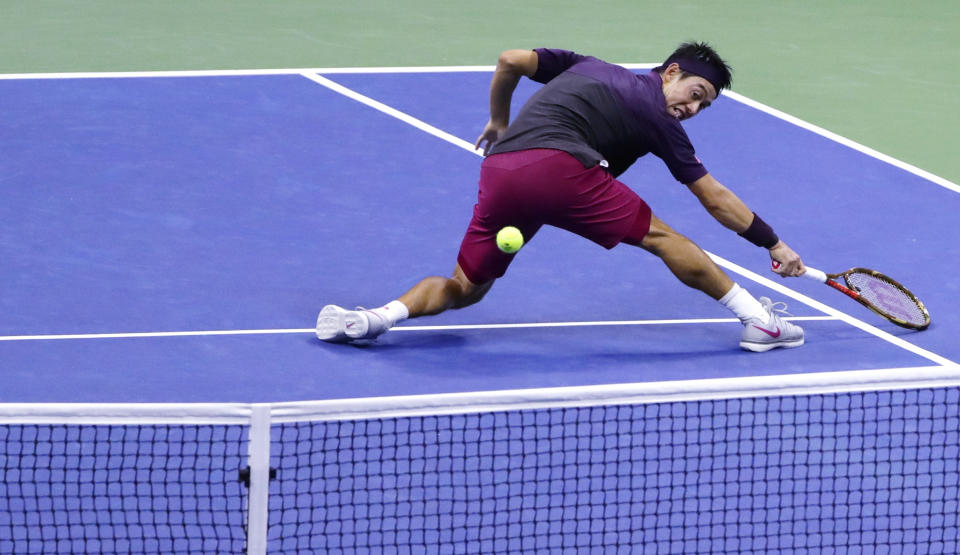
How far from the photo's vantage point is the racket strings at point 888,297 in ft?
24.6

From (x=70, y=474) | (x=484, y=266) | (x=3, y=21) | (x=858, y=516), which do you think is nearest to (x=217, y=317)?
(x=484, y=266)

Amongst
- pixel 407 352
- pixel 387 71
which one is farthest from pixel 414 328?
pixel 387 71

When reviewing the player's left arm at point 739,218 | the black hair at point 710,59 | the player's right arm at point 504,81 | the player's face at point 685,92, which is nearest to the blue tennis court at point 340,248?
the player's left arm at point 739,218

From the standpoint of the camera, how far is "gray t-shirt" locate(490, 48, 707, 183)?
269 inches

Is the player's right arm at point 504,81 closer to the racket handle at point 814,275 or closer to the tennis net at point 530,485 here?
the racket handle at point 814,275

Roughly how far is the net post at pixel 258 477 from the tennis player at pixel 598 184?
2489 millimetres

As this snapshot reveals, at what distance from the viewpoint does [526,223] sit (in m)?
6.92

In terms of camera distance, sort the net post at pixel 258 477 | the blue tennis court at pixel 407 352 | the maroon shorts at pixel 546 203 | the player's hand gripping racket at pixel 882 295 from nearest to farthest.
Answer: the net post at pixel 258 477
the blue tennis court at pixel 407 352
the maroon shorts at pixel 546 203
the player's hand gripping racket at pixel 882 295

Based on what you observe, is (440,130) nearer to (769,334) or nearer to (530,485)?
(769,334)

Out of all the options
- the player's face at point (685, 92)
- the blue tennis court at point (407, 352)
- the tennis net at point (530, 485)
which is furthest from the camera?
the player's face at point (685, 92)

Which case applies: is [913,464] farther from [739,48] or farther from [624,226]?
[739,48]

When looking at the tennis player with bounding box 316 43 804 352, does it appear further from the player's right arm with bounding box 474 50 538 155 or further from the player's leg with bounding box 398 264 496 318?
the player's right arm with bounding box 474 50 538 155

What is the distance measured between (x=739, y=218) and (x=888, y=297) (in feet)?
3.65

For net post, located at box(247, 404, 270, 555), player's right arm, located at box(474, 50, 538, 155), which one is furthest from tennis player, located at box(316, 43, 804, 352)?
net post, located at box(247, 404, 270, 555)
